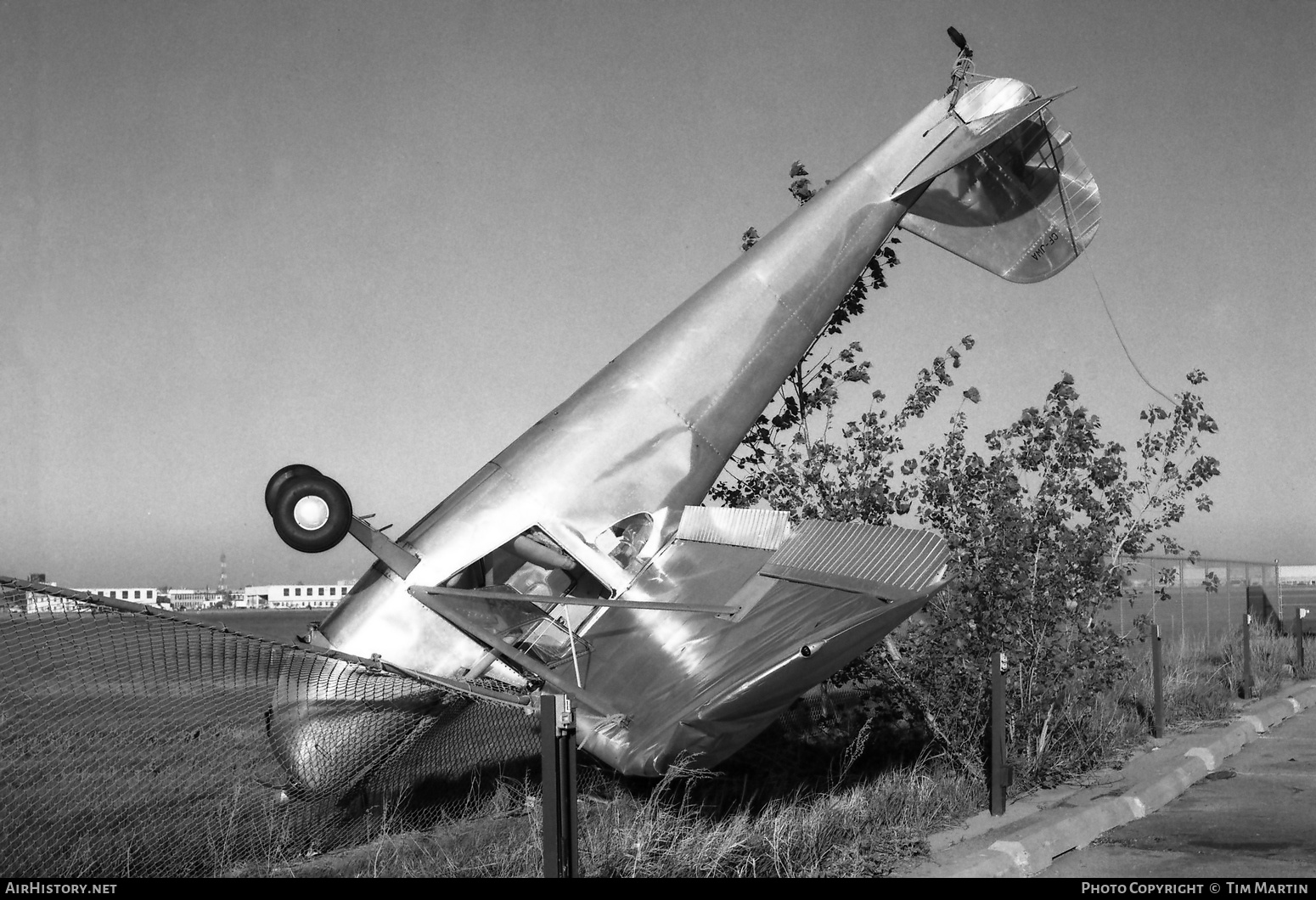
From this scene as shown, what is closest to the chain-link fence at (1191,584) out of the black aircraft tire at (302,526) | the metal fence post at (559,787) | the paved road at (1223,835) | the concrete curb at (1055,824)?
the concrete curb at (1055,824)

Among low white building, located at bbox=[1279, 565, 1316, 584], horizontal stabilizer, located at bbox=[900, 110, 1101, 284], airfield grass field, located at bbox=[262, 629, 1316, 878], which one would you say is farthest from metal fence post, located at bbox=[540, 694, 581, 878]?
low white building, located at bbox=[1279, 565, 1316, 584]

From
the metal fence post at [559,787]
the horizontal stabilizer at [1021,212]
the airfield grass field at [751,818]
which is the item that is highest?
the horizontal stabilizer at [1021,212]

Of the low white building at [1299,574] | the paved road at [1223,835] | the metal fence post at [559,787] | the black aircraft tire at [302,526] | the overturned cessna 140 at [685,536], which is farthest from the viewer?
the low white building at [1299,574]

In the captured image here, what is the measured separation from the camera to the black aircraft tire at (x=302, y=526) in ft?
24.3

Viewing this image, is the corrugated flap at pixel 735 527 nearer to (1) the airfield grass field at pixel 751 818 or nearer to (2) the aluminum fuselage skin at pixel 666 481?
(2) the aluminum fuselage skin at pixel 666 481

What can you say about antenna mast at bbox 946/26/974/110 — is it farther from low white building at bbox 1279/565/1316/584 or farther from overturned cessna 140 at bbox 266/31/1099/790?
low white building at bbox 1279/565/1316/584

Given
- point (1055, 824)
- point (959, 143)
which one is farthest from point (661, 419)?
point (1055, 824)

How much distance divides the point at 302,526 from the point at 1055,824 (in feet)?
17.5

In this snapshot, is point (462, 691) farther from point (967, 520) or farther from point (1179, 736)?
point (1179, 736)

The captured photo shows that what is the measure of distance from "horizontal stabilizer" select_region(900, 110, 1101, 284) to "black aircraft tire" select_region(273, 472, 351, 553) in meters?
5.52

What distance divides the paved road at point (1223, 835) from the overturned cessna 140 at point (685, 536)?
8.05 feet

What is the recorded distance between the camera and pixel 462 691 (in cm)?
676

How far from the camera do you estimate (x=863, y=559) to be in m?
7.11
